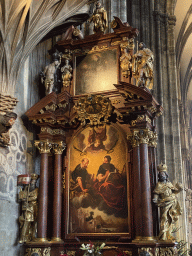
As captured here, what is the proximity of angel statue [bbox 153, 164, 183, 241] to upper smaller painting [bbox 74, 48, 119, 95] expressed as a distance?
289 centimetres

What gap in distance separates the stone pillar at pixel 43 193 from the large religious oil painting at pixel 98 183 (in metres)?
0.65

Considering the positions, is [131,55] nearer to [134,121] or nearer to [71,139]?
[134,121]

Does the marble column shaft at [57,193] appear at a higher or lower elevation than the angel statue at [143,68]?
lower

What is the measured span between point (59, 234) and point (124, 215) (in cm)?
170

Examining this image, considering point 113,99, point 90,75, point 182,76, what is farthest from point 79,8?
point 182,76

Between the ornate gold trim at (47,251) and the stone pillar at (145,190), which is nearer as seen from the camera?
the stone pillar at (145,190)

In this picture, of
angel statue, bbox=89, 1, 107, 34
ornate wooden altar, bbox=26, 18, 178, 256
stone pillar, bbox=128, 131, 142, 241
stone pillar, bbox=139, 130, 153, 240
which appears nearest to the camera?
stone pillar, bbox=139, 130, 153, 240

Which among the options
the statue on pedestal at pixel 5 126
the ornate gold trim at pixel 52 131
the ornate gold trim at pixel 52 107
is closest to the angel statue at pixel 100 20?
the ornate gold trim at pixel 52 107

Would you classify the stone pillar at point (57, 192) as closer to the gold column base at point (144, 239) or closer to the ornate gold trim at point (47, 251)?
the ornate gold trim at point (47, 251)

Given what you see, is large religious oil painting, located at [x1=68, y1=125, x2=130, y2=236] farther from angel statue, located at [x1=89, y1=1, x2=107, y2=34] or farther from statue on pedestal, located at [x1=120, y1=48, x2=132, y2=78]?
angel statue, located at [x1=89, y1=1, x2=107, y2=34]

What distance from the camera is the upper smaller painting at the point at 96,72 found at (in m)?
10.1

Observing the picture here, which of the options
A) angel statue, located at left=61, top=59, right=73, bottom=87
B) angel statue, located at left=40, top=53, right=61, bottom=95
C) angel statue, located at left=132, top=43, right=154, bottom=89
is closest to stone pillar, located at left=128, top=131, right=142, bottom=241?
angel statue, located at left=132, top=43, right=154, bottom=89

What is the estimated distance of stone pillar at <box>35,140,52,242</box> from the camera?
900 centimetres

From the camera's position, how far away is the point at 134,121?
30.3ft
